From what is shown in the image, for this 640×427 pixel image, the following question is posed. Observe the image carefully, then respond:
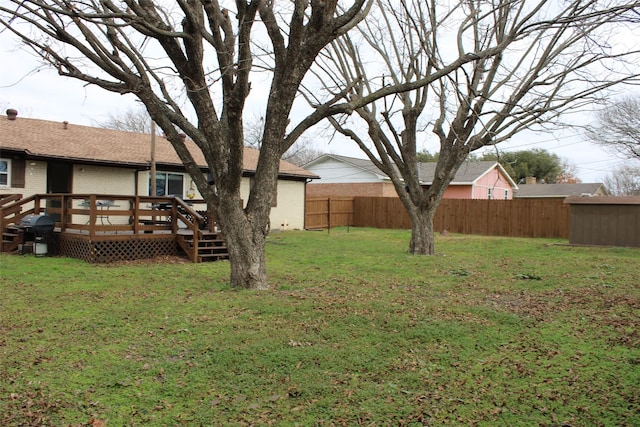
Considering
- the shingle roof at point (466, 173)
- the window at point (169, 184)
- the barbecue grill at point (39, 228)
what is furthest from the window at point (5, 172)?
the shingle roof at point (466, 173)

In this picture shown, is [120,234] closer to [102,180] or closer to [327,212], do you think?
[102,180]

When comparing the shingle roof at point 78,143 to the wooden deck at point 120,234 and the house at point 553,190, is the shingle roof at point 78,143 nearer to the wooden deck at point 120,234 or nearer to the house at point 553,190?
the wooden deck at point 120,234

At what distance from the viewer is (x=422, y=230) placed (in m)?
13.3

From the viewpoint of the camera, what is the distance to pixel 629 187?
54.5 m

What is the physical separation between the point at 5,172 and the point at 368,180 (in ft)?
66.9

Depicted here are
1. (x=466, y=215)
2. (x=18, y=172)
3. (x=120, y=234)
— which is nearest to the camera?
(x=120, y=234)

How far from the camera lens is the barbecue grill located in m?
11.2

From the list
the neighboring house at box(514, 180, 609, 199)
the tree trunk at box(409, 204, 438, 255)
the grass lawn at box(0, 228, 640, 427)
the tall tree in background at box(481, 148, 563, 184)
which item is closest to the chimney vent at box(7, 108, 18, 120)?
the grass lawn at box(0, 228, 640, 427)

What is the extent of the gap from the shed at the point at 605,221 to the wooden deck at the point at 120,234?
1164cm

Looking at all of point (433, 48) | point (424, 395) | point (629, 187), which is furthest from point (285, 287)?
point (629, 187)

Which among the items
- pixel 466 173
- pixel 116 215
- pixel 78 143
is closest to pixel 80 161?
pixel 78 143

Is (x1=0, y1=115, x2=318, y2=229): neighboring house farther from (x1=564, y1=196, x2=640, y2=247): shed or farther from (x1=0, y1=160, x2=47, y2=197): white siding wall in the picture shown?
(x1=564, y1=196, x2=640, y2=247): shed

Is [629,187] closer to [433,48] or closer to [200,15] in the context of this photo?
[433,48]

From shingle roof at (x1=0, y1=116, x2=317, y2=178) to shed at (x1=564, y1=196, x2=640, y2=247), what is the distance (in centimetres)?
1218
